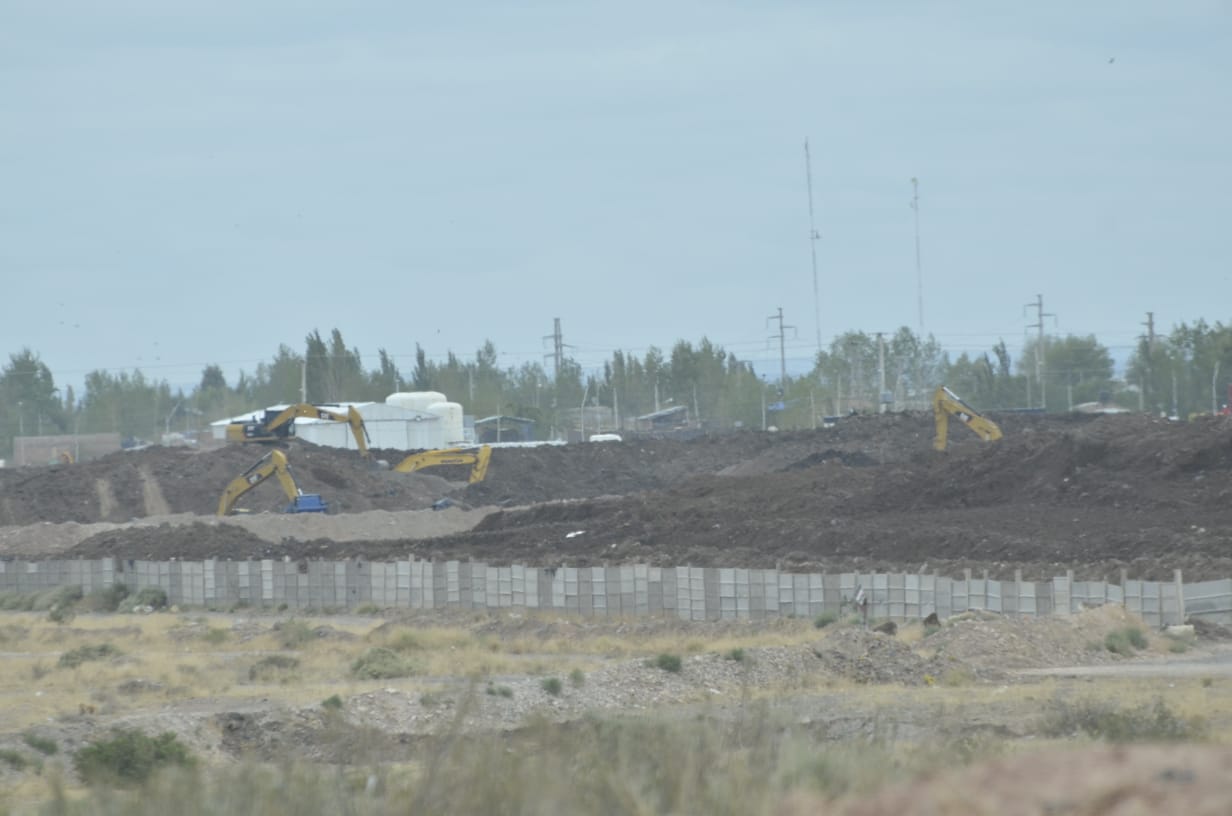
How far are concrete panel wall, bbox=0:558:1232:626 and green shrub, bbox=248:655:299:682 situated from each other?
27.5 ft

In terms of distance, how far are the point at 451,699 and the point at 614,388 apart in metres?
122

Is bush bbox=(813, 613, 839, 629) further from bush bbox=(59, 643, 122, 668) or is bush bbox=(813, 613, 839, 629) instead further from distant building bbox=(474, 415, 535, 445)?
distant building bbox=(474, 415, 535, 445)

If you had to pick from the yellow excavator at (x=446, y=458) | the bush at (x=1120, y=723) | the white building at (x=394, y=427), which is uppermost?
the white building at (x=394, y=427)

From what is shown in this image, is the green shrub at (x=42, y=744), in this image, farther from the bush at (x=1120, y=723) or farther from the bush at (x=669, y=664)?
the bush at (x=1120, y=723)

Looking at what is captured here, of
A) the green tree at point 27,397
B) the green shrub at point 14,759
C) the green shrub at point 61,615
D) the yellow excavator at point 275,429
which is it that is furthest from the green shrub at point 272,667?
the green tree at point 27,397

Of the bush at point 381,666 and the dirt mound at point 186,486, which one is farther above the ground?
the dirt mound at point 186,486

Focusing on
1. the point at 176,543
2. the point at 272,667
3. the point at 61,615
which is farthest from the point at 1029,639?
the point at 176,543

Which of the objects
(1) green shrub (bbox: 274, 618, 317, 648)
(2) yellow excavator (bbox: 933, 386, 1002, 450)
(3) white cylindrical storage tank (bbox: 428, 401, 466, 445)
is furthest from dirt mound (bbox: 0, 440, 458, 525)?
(1) green shrub (bbox: 274, 618, 317, 648)

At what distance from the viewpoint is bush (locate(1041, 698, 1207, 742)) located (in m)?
15.7

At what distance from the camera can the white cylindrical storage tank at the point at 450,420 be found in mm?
107562

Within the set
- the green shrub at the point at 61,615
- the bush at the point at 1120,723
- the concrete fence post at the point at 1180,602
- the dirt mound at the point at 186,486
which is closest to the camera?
the bush at the point at 1120,723

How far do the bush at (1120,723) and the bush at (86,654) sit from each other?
20183 mm

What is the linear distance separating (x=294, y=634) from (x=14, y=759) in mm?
15970

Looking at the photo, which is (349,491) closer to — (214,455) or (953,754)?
(214,455)
